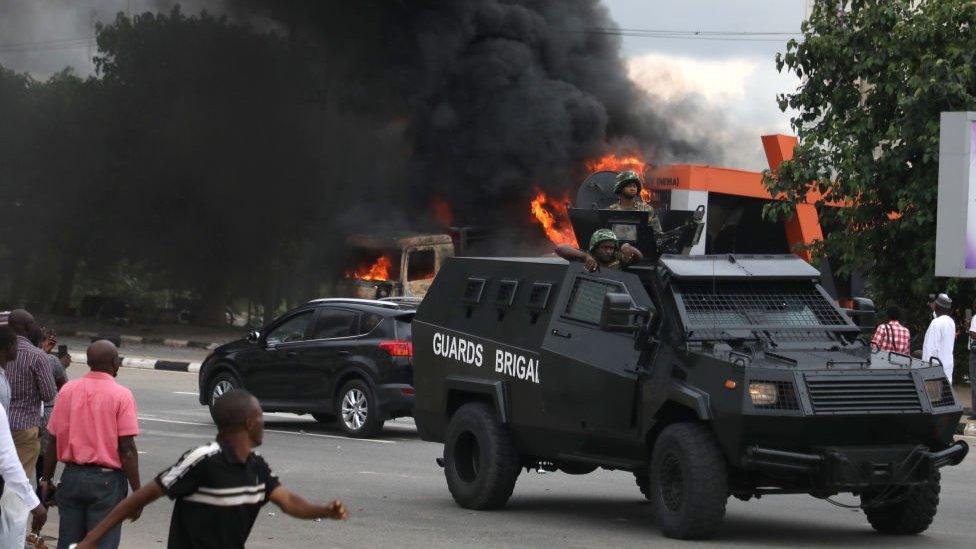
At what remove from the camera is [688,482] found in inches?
395

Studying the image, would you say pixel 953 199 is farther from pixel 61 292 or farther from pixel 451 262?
pixel 61 292

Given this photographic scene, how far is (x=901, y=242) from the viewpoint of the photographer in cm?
2416

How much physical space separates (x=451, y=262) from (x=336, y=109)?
2904cm

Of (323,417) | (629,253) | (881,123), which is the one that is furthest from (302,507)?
(881,123)

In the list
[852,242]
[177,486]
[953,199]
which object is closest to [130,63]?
[852,242]

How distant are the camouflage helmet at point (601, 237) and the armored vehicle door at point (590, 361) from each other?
219 mm

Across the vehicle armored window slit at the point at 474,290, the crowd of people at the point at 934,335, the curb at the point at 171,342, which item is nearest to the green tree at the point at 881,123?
the crowd of people at the point at 934,335

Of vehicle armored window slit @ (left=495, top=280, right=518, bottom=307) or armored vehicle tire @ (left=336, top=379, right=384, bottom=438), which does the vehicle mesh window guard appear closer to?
vehicle armored window slit @ (left=495, top=280, right=518, bottom=307)

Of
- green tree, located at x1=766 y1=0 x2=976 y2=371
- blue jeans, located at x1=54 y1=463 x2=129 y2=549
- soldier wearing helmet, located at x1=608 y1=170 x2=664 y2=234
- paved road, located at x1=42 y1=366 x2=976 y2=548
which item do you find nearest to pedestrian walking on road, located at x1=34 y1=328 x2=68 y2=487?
paved road, located at x1=42 y1=366 x2=976 y2=548

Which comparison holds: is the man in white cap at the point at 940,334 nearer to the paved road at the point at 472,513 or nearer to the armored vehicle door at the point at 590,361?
the paved road at the point at 472,513

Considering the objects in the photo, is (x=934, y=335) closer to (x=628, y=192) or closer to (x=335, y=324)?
(x=335, y=324)

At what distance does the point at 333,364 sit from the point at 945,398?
8426 mm

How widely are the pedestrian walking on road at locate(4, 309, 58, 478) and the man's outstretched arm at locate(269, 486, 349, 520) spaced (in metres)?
3.82

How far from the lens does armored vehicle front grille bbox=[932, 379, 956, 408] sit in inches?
408
